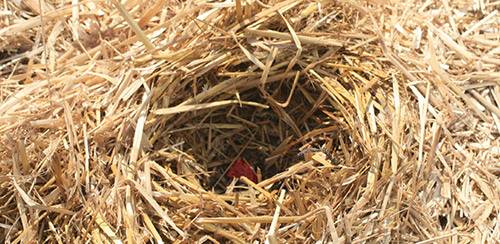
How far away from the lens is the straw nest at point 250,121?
1.72 meters

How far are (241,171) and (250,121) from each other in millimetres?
134

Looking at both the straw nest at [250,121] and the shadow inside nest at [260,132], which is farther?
the shadow inside nest at [260,132]

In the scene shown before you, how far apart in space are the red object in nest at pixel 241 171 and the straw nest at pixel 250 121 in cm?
3

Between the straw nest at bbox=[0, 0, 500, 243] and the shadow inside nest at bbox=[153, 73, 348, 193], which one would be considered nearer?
the straw nest at bbox=[0, 0, 500, 243]

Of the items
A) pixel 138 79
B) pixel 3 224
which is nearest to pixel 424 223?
pixel 138 79

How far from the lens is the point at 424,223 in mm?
1718

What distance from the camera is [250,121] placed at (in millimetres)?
2006

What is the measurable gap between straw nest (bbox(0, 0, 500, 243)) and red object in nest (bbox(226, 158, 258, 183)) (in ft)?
0.09

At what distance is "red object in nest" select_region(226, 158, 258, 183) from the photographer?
1965mm

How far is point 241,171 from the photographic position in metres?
1.97

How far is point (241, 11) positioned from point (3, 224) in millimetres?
733

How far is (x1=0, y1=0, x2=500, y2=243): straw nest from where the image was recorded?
172 centimetres

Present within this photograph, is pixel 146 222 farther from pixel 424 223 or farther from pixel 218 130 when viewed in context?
pixel 424 223

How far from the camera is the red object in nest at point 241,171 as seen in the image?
1.96 m
